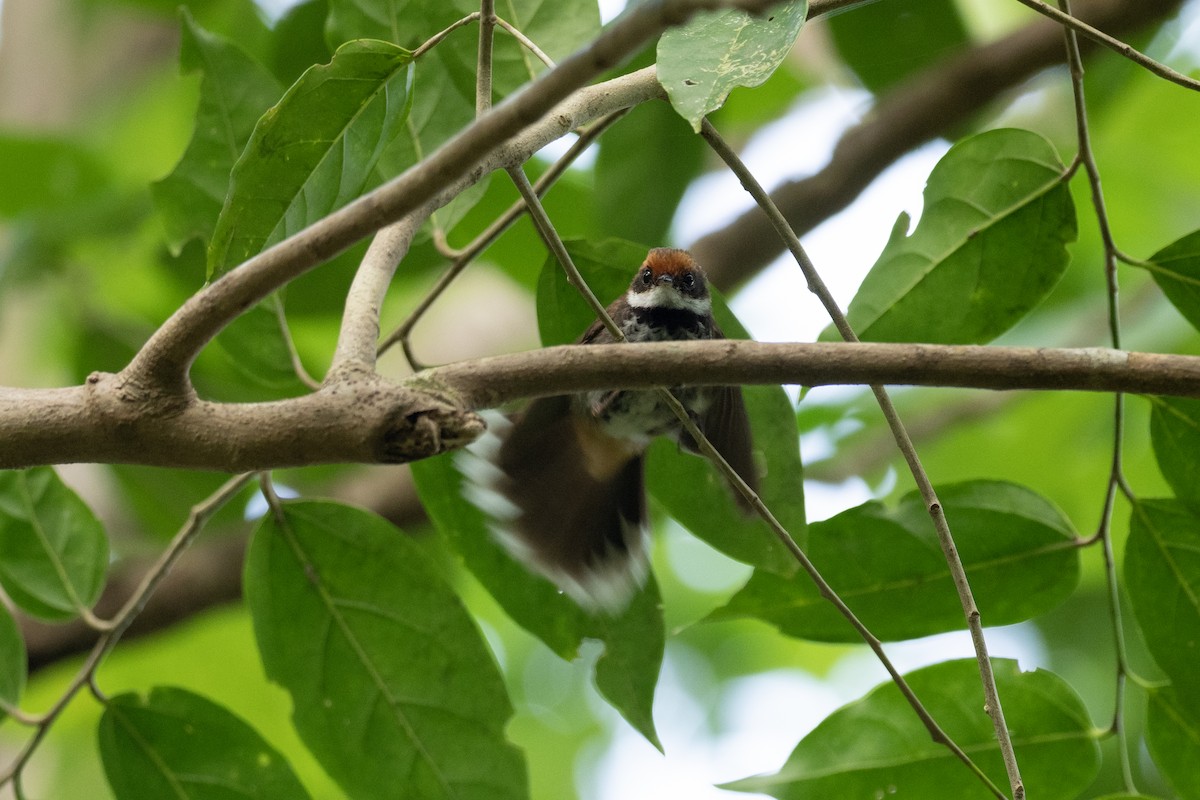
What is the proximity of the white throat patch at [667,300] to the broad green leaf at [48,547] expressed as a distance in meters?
1.14

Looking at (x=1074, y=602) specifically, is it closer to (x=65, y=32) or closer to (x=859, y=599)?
(x=859, y=599)

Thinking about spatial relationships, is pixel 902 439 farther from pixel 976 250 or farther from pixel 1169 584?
pixel 1169 584

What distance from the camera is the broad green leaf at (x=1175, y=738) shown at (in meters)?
1.86

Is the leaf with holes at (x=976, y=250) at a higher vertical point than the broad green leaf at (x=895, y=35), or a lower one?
lower

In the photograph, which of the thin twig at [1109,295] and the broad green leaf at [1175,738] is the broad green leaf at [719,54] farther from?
the broad green leaf at [1175,738]

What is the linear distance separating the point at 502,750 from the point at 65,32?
13.4 ft

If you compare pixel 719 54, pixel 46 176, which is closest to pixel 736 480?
pixel 719 54

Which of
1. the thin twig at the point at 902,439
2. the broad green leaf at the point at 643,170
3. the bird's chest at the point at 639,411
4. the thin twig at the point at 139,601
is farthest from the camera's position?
the broad green leaf at the point at 643,170

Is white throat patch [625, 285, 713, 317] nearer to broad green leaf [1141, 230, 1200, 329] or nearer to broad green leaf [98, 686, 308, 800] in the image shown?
broad green leaf [1141, 230, 1200, 329]

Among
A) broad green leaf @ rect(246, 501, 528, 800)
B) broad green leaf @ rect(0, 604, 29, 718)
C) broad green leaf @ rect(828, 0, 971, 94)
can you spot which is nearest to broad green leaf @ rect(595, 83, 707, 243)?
broad green leaf @ rect(828, 0, 971, 94)

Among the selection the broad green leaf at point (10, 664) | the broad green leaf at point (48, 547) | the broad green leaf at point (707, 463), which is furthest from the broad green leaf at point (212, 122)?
the broad green leaf at point (10, 664)

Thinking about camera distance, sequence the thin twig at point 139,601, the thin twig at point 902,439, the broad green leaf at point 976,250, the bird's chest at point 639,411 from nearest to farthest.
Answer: the thin twig at point 902,439
the broad green leaf at point 976,250
the thin twig at point 139,601
the bird's chest at point 639,411

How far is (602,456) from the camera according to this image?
2414 mm

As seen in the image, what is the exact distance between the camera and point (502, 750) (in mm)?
2080
